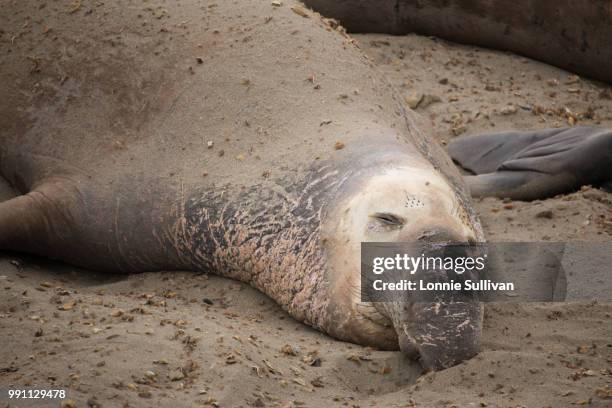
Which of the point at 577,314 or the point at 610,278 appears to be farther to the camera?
the point at 610,278

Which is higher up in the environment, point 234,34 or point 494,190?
point 234,34

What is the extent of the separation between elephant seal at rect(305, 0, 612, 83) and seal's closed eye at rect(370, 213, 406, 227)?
150 inches

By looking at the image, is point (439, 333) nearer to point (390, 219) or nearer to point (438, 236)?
point (438, 236)

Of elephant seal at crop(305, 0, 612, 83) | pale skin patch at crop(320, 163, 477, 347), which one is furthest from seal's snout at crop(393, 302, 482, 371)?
elephant seal at crop(305, 0, 612, 83)

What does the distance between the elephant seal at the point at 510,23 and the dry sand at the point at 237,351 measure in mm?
2425

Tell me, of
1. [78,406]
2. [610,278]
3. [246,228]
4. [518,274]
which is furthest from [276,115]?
[78,406]

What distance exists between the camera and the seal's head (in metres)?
3.72

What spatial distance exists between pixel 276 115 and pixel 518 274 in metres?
1.27

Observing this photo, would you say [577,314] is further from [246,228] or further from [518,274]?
[246,228]

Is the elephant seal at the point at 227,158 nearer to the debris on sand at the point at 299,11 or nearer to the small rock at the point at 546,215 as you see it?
the debris on sand at the point at 299,11

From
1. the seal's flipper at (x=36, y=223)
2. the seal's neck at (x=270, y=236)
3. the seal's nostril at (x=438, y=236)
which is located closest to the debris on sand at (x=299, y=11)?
the seal's neck at (x=270, y=236)

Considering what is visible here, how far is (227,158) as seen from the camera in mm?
4668

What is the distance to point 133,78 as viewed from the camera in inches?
201

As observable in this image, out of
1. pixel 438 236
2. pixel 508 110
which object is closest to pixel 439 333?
pixel 438 236
